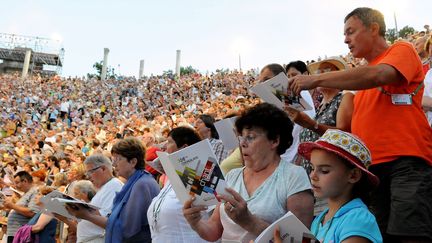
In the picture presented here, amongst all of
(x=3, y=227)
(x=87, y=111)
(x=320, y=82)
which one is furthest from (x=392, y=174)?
(x=87, y=111)

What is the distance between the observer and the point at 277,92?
2.89 meters

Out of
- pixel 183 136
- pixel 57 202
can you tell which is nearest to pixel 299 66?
pixel 183 136

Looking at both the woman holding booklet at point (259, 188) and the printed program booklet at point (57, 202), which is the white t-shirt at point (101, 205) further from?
the woman holding booklet at point (259, 188)

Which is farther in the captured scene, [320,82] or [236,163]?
[236,163]

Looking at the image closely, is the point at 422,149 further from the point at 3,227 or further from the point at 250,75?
the point at 250,75

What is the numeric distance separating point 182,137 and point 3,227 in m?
5.24

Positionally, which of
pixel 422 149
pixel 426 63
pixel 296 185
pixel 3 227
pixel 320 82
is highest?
pixel 426 63

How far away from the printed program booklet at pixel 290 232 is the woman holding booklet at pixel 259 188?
25 centimetres

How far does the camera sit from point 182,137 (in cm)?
407

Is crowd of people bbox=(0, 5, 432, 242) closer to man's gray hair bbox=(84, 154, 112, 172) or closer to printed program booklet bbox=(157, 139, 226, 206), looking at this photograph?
printed program booklet bbox=(157, 139, 226, 206)

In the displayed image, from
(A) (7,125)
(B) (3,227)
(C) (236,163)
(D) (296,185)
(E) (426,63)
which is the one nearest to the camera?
(D) (296,185)

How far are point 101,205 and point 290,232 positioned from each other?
3070mm

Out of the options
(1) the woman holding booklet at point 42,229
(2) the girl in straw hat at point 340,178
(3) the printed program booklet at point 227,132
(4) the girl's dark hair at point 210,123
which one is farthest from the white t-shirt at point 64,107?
(2) the girl in straw hat at point 340,178

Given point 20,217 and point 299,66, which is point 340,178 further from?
point 20,217
